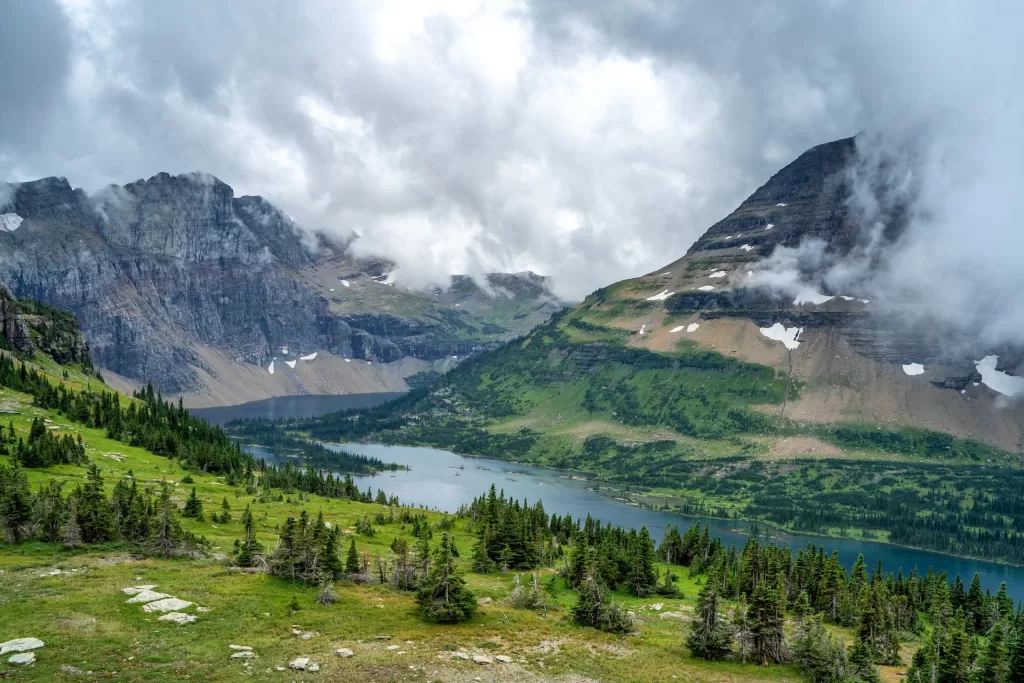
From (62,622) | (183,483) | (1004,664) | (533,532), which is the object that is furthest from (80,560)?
(1004,664)

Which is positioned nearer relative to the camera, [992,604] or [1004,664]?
[1004,664]

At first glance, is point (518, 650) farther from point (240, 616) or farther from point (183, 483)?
point (183, 483)

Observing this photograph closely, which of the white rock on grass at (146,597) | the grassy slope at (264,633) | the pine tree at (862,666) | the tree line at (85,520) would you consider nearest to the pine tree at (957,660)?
the pine tree at (862,666)

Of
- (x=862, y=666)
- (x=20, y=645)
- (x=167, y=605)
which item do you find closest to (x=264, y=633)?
(x=167, y=605)

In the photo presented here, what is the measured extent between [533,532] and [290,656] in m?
59.9

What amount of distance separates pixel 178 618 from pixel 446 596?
1881 cm

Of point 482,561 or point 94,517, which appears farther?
point 482,561

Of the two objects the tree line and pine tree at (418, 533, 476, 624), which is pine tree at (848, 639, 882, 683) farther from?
the tree line

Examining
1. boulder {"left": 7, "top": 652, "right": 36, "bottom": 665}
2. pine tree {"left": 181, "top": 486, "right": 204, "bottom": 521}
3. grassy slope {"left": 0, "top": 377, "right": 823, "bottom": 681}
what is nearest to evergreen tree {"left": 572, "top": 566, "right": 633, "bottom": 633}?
grassy slope {"left": 0, "top": 377, "right": 823, "bottom": 681}

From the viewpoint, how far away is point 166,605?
157 feet

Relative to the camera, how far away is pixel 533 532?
3917 inches

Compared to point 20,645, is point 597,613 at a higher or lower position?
higher

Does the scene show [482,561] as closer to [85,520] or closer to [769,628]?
[769,628]

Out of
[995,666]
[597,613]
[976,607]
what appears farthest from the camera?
[976,607]
